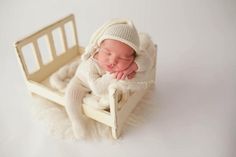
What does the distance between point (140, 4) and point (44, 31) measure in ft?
3.31

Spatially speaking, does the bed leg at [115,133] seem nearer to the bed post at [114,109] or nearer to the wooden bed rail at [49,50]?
the bed post at [114,109]

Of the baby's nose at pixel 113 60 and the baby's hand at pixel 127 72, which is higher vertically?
the baby's nose at pixel 113 60

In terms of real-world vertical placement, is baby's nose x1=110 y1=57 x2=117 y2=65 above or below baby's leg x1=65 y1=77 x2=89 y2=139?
above

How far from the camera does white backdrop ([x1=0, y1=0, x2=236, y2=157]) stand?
1040mm

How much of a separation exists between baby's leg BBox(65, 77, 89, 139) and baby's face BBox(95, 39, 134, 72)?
0.19m

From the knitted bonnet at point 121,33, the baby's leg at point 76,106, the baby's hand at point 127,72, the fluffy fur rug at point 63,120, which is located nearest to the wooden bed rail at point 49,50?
the fluffy fur rug at point 63,120

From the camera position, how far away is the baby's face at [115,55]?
0.86m

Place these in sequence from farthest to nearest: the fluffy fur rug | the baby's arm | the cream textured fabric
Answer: the fluffy fur rug < the baby's arm < the cream textured fabric

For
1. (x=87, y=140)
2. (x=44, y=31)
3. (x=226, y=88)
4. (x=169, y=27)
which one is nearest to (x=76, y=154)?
(x=87, y=140)

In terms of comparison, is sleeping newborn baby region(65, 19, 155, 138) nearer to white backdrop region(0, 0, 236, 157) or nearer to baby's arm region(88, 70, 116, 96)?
baby's arm region(88, 70, 116, 96)

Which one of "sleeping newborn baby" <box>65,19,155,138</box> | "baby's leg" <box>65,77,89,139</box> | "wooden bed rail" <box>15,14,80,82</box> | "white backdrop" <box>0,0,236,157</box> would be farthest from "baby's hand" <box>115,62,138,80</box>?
"wooden bed rail" <box>15,14,80,82</box>

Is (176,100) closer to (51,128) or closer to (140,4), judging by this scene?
(51,128)

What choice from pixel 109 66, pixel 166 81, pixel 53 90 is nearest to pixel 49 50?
pixel 53 90

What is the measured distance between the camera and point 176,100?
123cm
